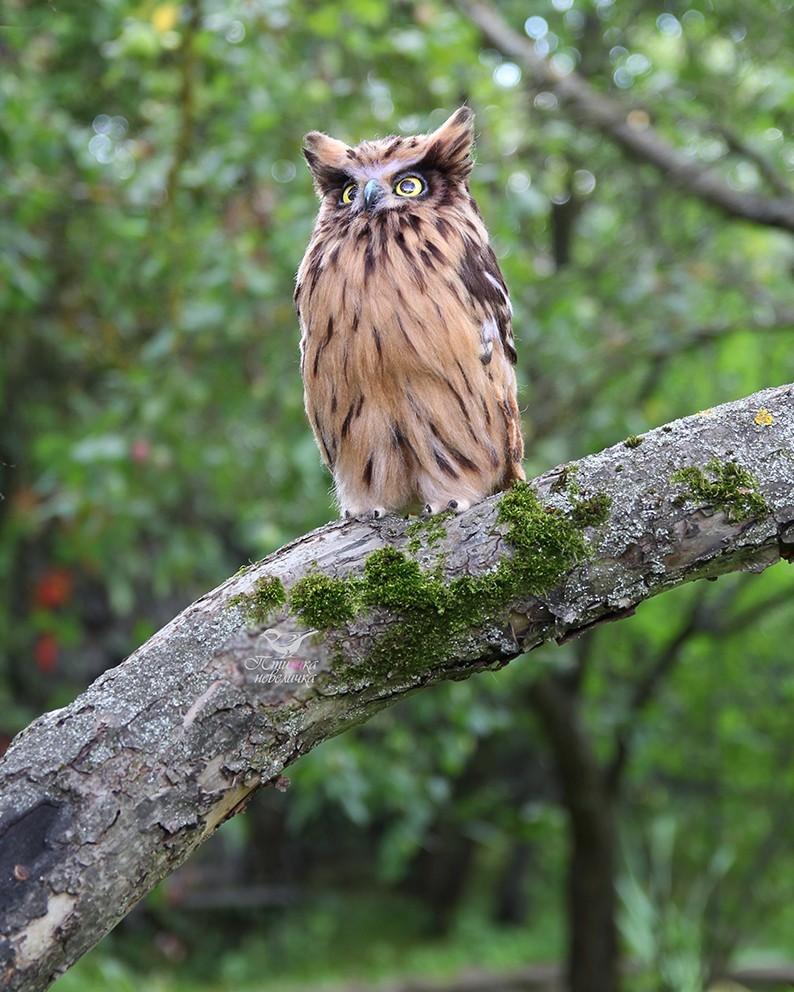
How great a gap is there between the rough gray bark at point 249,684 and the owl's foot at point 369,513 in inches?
13.3

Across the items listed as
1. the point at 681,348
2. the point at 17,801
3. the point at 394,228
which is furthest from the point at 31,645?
the point at 17,801

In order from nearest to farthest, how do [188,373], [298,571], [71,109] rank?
[298,571], [188,373], [71,109]

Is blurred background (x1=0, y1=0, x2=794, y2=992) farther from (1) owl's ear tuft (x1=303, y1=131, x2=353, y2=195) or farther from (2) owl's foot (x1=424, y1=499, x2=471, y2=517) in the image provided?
(2) owl's foot (x1=424, y1=499, x2=471, y2=517)

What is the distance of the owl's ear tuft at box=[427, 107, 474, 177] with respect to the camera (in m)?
3.12

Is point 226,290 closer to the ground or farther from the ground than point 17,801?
farther from the ground

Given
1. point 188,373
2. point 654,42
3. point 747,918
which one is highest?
point 654,42

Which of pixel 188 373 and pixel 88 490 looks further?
pixel 188 373

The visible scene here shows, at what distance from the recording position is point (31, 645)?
7.30 meters

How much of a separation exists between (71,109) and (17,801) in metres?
5.98

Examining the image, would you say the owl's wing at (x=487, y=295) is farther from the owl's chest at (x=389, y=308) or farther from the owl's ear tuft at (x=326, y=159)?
the owl's ear tuft at (x=326, y=159)

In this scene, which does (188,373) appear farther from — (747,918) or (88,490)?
(747,918)

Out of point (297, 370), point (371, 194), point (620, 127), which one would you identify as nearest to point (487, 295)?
point (371, 194)

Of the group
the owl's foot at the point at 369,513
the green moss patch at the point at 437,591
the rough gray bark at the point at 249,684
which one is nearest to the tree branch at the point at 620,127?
the owl's foot at the point at 369,513

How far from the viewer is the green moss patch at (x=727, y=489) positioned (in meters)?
2.12
